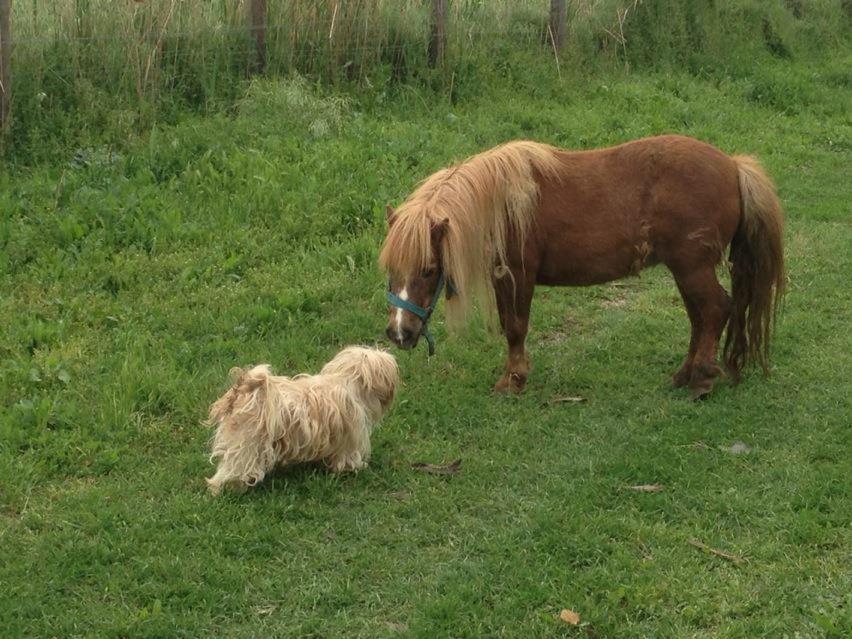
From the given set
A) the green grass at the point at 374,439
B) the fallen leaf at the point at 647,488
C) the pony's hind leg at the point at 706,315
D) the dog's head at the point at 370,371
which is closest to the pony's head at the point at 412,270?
the dog's head at the point at 370,371

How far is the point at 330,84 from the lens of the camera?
10844 mm

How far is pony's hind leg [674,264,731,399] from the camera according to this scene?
21.4 ft

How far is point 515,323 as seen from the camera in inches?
265

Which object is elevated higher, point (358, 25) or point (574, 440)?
point (358, 25)

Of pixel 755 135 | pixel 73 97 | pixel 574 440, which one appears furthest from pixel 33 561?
pixel 755 135

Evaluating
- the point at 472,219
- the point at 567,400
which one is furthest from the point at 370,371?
the point at 567,400

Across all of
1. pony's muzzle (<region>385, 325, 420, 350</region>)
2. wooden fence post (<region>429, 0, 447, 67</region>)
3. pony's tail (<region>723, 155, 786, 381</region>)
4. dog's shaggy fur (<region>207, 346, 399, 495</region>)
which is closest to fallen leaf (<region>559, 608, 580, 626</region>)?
dog's shaggy fur (<region>207, 346, 399, 495</region>)

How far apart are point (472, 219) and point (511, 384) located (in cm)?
110

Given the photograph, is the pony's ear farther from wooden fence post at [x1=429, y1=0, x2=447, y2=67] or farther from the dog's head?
wooden fence post at [x1=429, y1=0, x2=447, y2=67]

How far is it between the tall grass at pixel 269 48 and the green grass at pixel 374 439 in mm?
457

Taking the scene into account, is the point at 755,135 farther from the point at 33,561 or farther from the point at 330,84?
the point at 33,561

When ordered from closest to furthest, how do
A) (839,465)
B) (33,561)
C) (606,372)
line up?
1. (33,561)
2. (839,465)
3. (606,372)

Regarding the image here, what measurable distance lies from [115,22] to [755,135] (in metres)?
6.67

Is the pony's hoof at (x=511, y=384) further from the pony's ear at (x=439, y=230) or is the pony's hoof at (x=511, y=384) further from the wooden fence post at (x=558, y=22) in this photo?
the wooden fence post at (x=558, y=22)
